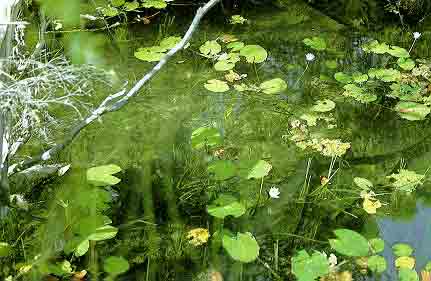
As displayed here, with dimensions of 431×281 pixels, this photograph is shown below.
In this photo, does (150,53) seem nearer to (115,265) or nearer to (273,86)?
(273,86)

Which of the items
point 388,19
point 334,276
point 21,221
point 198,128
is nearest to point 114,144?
point 198,128

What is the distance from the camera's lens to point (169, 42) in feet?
10.0

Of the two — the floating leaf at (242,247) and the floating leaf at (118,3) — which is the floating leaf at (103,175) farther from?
the floating leaf at (118,3)

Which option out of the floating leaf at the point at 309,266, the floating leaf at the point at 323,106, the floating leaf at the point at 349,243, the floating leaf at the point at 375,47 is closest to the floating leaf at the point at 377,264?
the floating leaf at the point at 349,243

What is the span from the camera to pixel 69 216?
2.08m

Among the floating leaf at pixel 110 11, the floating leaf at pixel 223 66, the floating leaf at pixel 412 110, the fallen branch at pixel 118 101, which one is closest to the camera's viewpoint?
the fallen branch at pixel 118 101

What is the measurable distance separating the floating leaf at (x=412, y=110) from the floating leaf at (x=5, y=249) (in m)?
1.73

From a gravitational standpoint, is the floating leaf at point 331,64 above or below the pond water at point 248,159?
above

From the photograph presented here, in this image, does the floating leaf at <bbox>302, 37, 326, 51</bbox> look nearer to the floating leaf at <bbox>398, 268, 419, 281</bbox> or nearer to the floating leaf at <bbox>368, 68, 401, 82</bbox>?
the floating leaf at <bbox>368, 68, 401, 82</bbox>

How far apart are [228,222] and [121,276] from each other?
0.43m

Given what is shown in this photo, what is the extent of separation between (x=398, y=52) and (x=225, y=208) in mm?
1427

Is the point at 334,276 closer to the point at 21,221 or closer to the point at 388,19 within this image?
the point at 21,221

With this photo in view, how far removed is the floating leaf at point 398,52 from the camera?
9.90 ft

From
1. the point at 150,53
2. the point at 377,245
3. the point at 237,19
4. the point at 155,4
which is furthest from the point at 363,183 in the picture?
the point at 155,4
